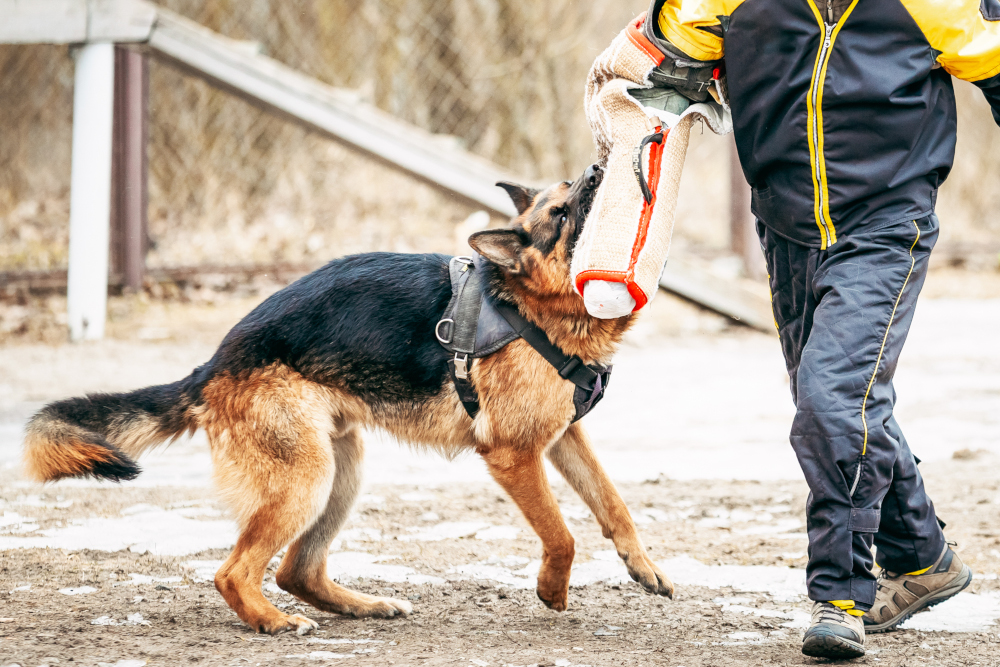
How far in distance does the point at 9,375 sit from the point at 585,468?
458 cm

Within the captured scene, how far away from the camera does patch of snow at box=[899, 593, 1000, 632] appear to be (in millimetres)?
3025

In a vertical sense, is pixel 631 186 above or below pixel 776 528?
above

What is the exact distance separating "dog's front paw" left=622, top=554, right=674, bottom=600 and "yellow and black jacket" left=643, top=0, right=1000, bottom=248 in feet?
3.83

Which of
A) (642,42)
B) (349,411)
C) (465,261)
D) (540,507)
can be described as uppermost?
(642,42)

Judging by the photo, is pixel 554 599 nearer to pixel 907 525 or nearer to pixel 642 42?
pixel 907 525

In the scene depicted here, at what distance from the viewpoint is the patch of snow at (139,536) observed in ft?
12.3

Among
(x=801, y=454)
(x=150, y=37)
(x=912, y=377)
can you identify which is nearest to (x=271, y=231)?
(x=150, y=37)

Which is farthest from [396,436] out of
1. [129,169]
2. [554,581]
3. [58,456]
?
[129,169]

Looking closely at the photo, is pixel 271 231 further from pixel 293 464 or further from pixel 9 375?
pixel 293 464

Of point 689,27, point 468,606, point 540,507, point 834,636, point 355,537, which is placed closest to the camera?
point 834,636

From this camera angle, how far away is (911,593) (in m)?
3.05

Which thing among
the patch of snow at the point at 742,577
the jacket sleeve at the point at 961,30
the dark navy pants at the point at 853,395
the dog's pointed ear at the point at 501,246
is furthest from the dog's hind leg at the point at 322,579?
the jacket sleeve at the point at 961,30

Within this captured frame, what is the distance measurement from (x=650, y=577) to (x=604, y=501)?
294 millimetres

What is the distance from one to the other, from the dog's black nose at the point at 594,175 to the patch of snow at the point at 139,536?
178cm
